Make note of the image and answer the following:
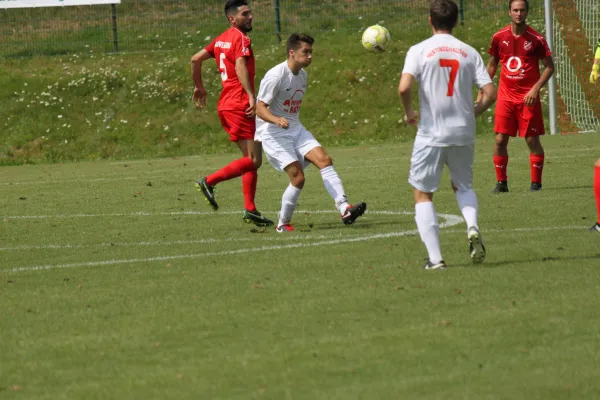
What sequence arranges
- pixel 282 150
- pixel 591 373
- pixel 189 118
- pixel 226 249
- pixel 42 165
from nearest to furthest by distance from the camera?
1. pixel 591 373
2. pixel 226 249
3. pixel 282 150
4. pixel 42 165
5. pixel 189 118

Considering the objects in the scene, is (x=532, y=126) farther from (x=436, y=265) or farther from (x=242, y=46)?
(x=436, y=265)

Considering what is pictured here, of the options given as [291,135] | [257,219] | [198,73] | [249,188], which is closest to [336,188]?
[291,135]

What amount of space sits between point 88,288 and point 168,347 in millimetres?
2135

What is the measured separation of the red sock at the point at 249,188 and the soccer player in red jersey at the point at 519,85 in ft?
11.1

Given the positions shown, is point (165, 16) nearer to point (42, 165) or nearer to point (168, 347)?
point (42, 165)

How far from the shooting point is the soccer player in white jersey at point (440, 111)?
7734 mm

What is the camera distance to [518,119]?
45.9 ft

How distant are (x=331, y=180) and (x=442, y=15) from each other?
3059 millimetres

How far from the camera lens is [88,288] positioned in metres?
7.73

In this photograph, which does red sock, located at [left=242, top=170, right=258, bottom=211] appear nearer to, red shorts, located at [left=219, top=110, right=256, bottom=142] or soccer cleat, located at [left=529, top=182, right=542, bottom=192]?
red shorts, located at [left=219, top=110, right=256, bottom=142]

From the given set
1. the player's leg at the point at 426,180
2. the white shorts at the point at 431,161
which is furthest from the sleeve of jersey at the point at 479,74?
the player's leg at the point at 426,180

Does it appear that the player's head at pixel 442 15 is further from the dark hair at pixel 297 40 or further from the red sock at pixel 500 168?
the red sock at pixel 500 168

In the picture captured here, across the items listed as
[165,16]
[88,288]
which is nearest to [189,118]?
[165,16]

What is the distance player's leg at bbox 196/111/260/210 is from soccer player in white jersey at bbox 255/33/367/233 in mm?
525
